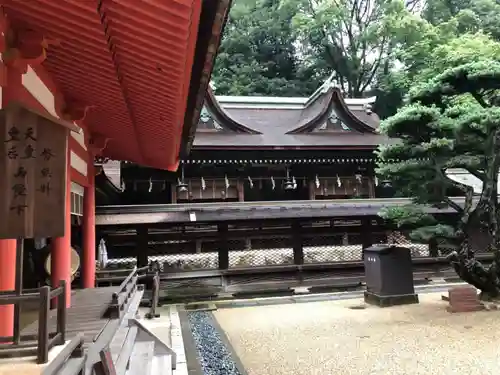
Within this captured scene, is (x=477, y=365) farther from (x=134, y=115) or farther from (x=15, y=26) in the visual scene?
(x=15, y=26)

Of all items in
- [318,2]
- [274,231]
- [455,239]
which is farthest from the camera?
[318,2]

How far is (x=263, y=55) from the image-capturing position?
3278 centimetres

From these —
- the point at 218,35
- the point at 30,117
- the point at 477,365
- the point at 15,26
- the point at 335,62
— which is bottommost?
the point at 477,365

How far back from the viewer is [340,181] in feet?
48.6

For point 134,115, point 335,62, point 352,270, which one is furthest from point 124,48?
point 335,62

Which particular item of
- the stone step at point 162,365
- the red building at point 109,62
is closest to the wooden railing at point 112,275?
the stone step at point 162,365

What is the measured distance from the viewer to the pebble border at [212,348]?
5.80 m

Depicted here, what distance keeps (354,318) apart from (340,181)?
265 inches

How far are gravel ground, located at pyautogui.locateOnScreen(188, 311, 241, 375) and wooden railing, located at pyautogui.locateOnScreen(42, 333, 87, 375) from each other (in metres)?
→ 3.69

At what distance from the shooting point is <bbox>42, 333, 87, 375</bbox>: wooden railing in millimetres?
1858

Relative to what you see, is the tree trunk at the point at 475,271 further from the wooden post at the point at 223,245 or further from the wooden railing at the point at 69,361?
the wooden railing at the point at 69,361

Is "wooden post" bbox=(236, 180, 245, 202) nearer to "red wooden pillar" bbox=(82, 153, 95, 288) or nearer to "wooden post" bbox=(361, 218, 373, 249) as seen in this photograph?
"wooden post" bbox=(361, 218, 373, 249)

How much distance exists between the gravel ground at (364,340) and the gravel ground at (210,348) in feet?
0.81

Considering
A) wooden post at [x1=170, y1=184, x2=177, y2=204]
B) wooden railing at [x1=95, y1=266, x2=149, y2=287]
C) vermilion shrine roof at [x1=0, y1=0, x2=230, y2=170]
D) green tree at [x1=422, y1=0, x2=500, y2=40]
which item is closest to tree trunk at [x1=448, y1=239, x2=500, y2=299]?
wooden railing at [x1=95, y1=266, x2=149, y2=287]
